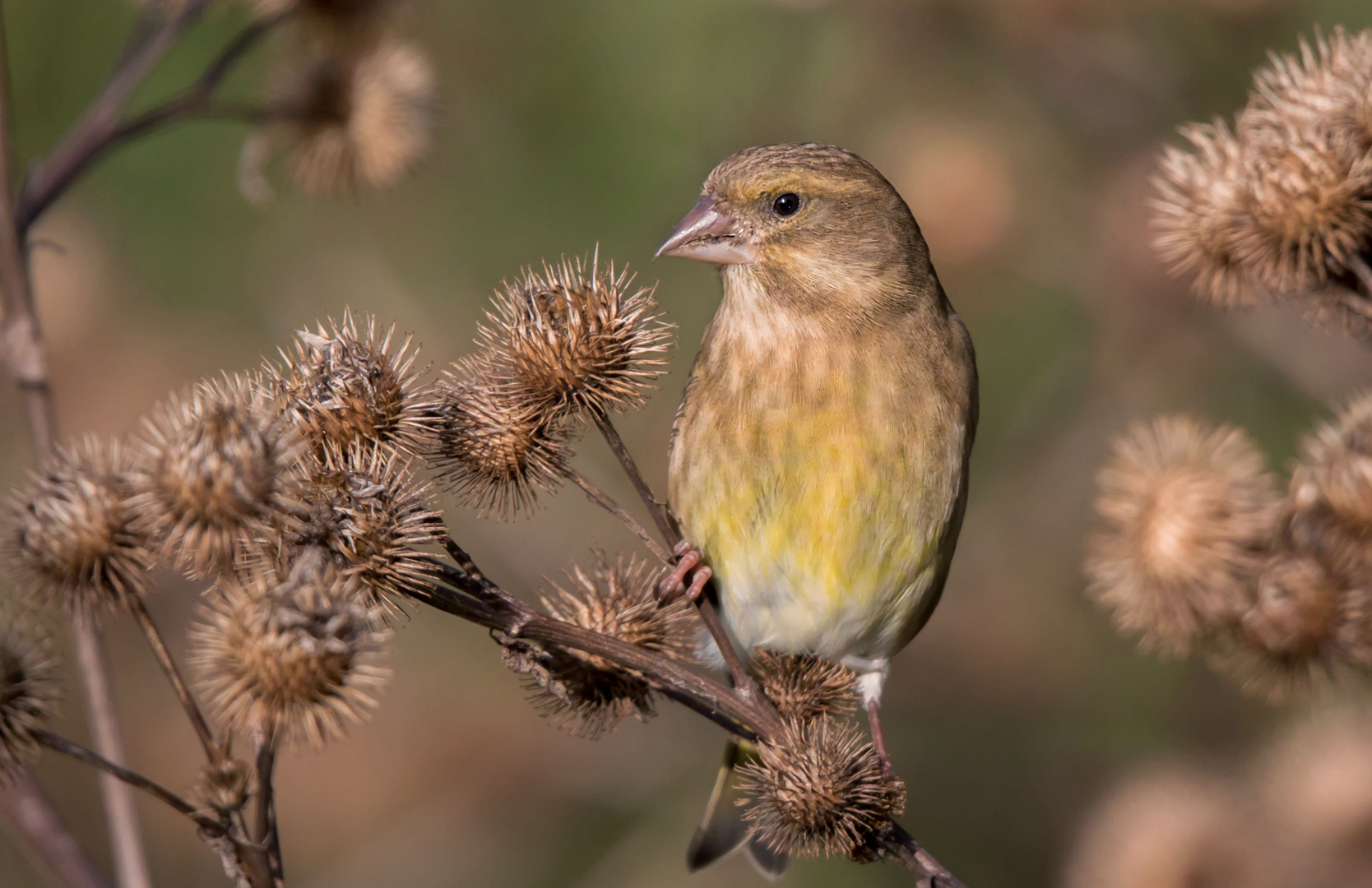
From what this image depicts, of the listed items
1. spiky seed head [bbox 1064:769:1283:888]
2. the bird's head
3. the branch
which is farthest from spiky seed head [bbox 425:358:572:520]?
spiky seed head [bbox 1064:769:1283:888]

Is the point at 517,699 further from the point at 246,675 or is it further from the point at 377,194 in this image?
the point at 246,675

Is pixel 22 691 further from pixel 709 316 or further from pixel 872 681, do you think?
pixel 709 316

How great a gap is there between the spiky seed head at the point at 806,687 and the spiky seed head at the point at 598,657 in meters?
0.24

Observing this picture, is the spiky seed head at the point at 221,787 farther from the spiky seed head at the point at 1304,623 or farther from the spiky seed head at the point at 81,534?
the spiky seed head at the point at 1304,623

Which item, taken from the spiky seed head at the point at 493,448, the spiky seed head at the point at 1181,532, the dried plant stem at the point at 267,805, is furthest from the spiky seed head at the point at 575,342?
the spiky seed head at the point at 1181,532

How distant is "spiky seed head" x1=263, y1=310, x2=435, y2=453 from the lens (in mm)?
2625

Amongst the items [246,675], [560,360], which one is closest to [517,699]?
[560,360]

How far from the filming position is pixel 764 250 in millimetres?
3812

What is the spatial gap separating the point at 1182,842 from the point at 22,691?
11.4 ft

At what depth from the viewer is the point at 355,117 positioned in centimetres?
441

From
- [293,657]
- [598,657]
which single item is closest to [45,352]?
[293,657]

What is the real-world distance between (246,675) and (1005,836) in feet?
13.8

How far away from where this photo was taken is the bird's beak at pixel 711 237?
374 centimetres

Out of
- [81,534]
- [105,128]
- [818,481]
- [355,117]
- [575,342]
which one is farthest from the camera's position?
[355,117]
